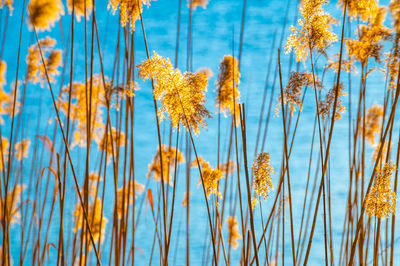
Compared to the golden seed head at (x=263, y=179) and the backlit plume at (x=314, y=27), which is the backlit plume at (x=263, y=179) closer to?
the golden seed head at (x=263, y=179)

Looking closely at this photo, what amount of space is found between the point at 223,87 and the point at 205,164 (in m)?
0.25

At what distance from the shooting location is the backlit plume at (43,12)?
994 mm

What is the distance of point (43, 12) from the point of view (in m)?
1.00

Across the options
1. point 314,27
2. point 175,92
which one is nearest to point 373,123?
point 314,27

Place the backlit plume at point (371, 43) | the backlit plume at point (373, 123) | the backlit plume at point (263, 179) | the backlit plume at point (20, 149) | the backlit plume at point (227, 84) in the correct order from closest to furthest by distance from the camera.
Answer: the backlit plume at point (263, 179) < the backlit plume at point (371, 43) < the backlit plume at point (227, 84) < the backlit plume at point (373, 123) < the backlit plume at point (20, 149)

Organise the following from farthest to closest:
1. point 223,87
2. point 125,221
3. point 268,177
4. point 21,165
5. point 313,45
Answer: point 21,165 → point 223,87 → point 125,221 → point 313,45 → point 268,177

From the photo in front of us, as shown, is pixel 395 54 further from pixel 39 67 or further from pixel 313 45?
pixel 39 67

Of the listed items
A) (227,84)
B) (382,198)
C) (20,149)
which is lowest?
(382,198)

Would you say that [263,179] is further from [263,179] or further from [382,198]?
[382,198]

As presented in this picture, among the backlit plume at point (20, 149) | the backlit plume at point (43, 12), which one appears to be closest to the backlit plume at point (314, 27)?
the backlit plume at point (43, 12)

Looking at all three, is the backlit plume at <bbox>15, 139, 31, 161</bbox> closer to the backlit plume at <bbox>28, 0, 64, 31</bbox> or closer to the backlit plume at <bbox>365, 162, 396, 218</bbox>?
the backlit plume at <bbox>28, 0, 64, 31</bbox>

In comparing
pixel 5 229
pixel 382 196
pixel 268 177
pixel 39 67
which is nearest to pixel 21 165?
pixel 39 67

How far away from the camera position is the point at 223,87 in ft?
3.88

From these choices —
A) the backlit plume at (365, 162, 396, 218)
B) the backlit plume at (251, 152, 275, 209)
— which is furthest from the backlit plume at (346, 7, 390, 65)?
the backlit plume at (251, 152, 275, 209)
